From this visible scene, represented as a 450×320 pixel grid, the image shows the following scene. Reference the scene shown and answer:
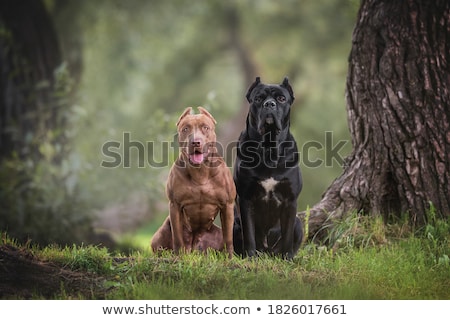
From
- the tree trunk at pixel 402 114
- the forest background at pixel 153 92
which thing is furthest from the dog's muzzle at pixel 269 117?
the forest background at pixel 153 92

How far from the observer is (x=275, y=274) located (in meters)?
4.82

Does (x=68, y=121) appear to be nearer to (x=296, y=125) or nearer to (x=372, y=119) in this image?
(x=372, y=119)

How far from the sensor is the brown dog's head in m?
5.24

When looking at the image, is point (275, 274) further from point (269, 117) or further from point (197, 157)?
point (269, 117)

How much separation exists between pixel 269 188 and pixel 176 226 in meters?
0.86

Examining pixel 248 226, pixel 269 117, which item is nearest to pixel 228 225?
pixel 248 226

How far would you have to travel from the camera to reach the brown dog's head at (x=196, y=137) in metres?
5.24

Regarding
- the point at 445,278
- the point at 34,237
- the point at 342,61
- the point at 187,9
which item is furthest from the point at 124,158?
the point at 445,278

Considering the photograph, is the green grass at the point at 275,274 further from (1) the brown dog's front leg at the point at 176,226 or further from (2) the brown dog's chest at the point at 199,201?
(2) the brown dog's chest at the point at 199,201

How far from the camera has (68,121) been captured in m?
10.0

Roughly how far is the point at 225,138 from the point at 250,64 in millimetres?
2529

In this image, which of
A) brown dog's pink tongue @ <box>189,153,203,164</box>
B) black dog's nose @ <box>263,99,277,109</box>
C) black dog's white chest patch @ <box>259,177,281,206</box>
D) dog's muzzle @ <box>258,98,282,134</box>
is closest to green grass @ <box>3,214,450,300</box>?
black dog's white chest patch @ <box>259,177,281,206</box>

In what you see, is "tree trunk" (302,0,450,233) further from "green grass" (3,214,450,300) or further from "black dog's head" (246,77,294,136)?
"black dog's head" (246,77,294,136)

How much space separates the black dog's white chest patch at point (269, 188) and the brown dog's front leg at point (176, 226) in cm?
76
